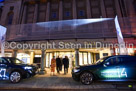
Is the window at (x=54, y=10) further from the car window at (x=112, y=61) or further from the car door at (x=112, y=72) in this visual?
the car door at (x=112, y=72)

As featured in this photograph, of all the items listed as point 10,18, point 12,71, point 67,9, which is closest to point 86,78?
point 12,71

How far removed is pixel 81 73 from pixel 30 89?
300 cm

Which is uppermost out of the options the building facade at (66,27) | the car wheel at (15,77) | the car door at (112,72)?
the building facade at (66,27)

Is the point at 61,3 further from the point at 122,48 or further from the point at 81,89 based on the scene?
the point at 81,89

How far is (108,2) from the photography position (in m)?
16.5

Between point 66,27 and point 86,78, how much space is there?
806 centimetres

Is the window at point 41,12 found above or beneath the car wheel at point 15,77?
above

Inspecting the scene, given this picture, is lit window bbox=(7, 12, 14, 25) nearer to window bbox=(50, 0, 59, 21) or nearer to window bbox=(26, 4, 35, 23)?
window bbox=(26, 4, 35, 23)

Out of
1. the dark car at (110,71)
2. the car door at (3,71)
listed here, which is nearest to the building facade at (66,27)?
the car door at (3,71)

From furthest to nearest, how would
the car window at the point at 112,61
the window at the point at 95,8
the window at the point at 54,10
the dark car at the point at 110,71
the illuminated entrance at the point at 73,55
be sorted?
1. the window at the point at 54,10
2. the window at the point at 95,8
3. the illuminated entrance at the point at 73,55
4. the car window at the point at 112,61
5. the dark car at the point at 110,71

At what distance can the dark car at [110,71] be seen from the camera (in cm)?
498

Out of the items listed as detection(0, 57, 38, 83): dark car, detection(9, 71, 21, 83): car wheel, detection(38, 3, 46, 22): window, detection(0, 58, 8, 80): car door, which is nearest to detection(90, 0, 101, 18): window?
detection(38, 3, 46, 22): window

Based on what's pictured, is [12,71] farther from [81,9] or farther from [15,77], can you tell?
[81,9]

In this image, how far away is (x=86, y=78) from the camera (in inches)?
205
